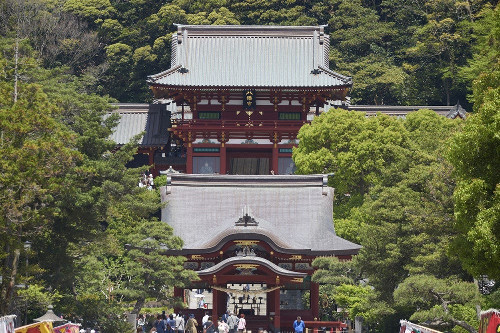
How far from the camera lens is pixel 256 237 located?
41219 mm

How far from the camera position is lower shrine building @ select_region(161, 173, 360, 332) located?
135ft

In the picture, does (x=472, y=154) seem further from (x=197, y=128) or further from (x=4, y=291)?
(x=197, y=128)

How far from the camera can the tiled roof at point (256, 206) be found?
44.8 meters

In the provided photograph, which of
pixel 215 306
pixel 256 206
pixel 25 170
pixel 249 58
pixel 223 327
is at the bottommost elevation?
pixel 223 327

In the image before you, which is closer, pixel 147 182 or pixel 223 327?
pixel 223 327

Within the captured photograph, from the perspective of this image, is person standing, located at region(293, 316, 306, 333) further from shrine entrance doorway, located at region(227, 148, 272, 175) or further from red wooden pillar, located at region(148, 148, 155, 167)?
red wooden pillar, located at region(148, 148, 155, 167)

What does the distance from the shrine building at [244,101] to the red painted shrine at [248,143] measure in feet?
0.17

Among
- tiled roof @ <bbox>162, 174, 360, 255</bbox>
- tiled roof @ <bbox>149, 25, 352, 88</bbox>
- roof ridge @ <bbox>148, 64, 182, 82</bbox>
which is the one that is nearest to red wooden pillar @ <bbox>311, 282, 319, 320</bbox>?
tiled roof @ <bbox>162, 174, 360, 255</bbox>

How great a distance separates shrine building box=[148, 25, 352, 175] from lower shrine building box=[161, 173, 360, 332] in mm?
10923

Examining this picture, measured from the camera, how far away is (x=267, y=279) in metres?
41.2

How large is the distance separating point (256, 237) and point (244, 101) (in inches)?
818

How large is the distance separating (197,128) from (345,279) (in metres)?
21.5

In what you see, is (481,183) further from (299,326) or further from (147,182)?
(147,182)

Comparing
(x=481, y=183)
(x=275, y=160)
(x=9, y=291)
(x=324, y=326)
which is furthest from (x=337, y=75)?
(x=481, y=183)
